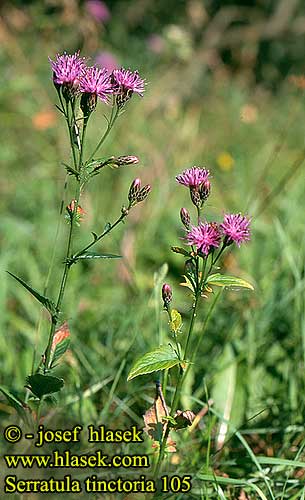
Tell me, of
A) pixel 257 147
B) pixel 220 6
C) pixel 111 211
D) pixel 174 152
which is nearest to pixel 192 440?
pixel 111 211

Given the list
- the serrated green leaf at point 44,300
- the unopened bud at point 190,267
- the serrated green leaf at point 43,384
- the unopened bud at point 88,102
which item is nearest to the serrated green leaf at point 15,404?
the serrated green leaf at point 43,384

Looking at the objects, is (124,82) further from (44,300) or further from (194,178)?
(44,300)

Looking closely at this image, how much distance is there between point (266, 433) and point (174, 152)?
1.52 metres

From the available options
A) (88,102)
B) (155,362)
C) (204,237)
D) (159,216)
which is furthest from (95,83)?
(159,216)

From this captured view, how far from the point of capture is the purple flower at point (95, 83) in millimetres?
1022

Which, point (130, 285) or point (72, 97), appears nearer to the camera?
point (72, 97)

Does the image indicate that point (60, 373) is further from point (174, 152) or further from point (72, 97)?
point (174, 152)

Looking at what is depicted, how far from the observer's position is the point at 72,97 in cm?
102

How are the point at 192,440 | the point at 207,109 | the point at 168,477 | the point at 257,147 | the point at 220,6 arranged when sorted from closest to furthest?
1. the point at 168,477
2. the point at 192,440
3. the point at 257,147
4. the point at 207,109
5. the point at 220,6

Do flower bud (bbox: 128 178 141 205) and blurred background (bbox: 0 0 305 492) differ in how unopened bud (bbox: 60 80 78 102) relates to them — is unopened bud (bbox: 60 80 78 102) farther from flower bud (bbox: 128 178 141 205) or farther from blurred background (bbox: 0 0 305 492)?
blurred background (bbox: 0 0 305 492)

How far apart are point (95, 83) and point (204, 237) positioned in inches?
10.5

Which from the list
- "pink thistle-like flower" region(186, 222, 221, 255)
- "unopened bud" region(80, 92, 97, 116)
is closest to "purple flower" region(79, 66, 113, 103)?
"unopened bud" region(80, 92, 97, 116)

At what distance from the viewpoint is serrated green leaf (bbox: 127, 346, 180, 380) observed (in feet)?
3.37

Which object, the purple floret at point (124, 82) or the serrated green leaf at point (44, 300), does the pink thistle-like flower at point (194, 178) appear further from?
the serrated green leaf at point (44, 300)
